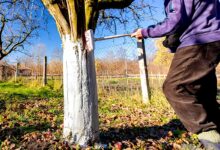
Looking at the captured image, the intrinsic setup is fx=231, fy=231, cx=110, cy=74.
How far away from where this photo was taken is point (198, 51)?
210 cm

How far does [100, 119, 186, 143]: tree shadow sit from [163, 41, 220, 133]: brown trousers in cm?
98

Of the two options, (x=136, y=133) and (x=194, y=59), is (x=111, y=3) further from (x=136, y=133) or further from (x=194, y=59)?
(x=136, y=133)

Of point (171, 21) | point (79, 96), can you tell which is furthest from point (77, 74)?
point (171, 21)

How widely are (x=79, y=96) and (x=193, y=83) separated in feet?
4.08

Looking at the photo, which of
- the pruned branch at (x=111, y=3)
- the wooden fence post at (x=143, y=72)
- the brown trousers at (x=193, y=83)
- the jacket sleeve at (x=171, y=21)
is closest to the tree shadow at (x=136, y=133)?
the brown trousers at (x=193, y=83)

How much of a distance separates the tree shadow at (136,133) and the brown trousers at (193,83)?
3.23 feet

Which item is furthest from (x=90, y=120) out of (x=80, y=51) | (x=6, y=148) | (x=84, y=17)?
(x=84, y=17)

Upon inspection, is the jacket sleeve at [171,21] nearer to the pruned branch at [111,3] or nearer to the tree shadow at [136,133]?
the pruned branch at [111,3]

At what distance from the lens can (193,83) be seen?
2146 millimetres

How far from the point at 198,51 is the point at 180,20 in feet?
1.07

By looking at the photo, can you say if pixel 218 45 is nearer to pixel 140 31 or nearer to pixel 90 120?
pixel 140 31

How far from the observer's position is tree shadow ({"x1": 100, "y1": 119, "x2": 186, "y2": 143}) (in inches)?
120

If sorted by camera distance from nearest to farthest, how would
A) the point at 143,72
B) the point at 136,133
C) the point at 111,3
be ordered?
the point at 111,3 → the point at 136,133 → the point at 143,72

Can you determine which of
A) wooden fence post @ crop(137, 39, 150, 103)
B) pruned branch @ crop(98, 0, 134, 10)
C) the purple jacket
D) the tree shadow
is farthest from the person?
wooden fence post @ crop(137, 39, 150, 103)
